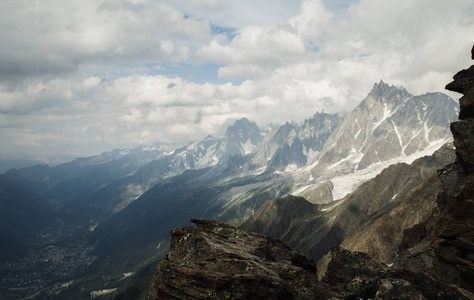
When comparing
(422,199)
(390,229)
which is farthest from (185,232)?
Answer: (422,199)

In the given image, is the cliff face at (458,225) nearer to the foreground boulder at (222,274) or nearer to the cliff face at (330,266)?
the cliff face at (330,266)

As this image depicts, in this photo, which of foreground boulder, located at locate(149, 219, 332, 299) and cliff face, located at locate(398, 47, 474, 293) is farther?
cliff face, located at locate(398, 47, 474, 293)

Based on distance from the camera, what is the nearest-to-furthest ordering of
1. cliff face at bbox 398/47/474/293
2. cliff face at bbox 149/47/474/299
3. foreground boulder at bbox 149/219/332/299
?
cliff face at bbox 149/47/474/299 < foreground boulder at bbox 149/219/332/299 < cliff face at bbox 398/47/474/293

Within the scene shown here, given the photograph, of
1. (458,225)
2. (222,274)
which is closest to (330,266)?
(458,225)

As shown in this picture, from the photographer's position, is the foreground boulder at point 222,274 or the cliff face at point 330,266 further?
A: the foreground boulder at point 222,274

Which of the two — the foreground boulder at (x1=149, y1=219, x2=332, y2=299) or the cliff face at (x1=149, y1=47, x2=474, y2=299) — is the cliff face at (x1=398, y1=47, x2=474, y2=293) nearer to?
the cliff face at (x1=149, y1=47, x2=474, y2=299)

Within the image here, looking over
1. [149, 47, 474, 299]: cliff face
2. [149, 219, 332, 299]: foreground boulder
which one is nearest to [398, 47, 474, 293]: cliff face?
[149, 47, 474, 299]: cliff face

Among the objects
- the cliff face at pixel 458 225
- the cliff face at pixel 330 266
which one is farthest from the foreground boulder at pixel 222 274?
the cliff face at pixel 458 225

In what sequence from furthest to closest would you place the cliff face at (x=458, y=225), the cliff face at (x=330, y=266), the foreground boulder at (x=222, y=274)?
the cliff face at (x=458, y=225) → the foreground boulder at (x=222, y=274) → the cliff face at (x=330, y=266)

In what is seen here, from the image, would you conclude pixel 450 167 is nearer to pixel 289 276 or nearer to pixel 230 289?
pixel 289 276

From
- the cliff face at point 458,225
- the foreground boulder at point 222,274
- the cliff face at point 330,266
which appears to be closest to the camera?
the cliff face at point 330,266

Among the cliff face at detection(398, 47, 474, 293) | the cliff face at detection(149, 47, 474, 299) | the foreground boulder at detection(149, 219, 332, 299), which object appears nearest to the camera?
the cliff face at detection(149, 47, 474, 299)

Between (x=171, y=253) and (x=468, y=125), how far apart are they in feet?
106

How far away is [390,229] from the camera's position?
173 meters
